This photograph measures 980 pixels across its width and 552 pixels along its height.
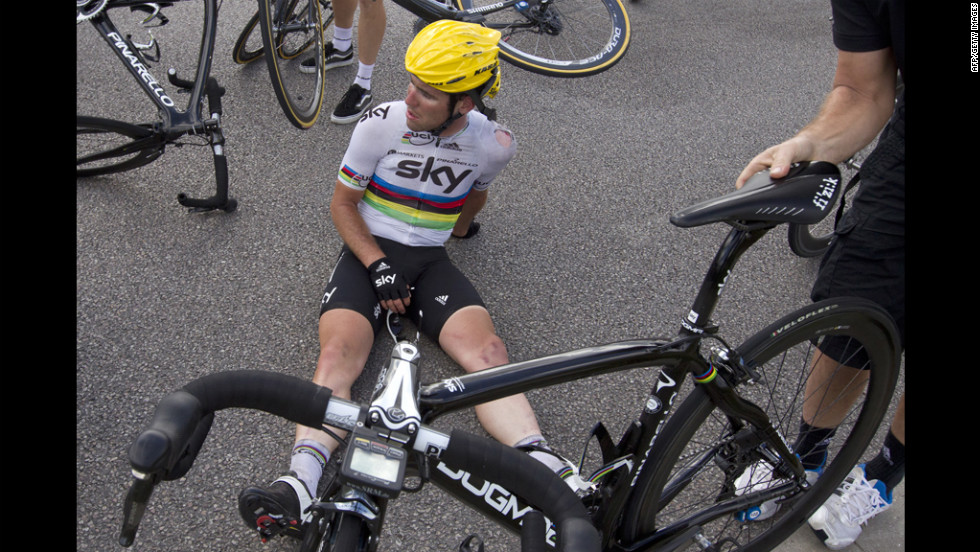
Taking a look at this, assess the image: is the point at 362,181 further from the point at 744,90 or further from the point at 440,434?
the point at 744,90

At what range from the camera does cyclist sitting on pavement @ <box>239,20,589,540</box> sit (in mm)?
2459

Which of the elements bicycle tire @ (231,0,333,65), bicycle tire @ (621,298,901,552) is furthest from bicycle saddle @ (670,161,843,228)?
bicycle tire @ (231,0,333,65)

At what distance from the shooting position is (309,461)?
7.14 ft

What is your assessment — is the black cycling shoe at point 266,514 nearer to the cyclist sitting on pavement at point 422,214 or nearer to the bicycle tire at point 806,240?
the cyclist sitting on pavement at point 422,214

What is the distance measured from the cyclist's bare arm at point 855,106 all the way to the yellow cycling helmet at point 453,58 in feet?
3.39

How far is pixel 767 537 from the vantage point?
213cm

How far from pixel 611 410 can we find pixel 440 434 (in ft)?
5.68

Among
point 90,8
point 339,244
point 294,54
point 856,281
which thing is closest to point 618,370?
point 856,281

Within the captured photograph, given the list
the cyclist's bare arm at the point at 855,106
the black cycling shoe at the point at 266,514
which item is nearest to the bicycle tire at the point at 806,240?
the cyclist's bare arm at the point at 855,106

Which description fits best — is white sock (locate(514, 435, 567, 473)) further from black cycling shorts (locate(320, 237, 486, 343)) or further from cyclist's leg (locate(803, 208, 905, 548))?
cyclist's leg (locate(803, 208, 905, 548))

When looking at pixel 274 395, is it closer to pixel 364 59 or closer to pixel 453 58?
pixel 453 58

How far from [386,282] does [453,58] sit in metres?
0.80

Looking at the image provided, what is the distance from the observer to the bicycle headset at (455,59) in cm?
243
